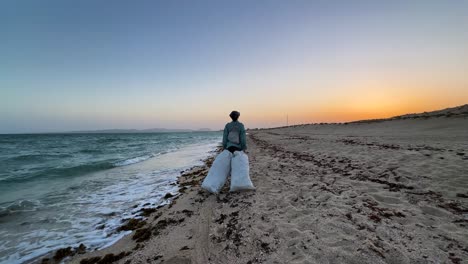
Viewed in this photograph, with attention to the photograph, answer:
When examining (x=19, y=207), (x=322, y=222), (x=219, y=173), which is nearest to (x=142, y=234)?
(x=219, y=173)

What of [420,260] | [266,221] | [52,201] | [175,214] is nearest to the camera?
[420,260]

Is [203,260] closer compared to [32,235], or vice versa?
[203,260]

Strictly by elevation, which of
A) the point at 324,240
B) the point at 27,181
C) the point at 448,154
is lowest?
the point at 27,181

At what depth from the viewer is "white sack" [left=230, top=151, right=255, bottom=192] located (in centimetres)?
641

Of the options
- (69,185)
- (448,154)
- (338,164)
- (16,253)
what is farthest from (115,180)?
(448,154)

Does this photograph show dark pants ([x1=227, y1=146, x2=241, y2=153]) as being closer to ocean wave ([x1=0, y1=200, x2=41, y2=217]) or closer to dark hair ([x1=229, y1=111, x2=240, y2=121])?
dark hair ([x1=229, y1=111, x2=240, y2=121])

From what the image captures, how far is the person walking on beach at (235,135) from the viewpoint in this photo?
7121 mm

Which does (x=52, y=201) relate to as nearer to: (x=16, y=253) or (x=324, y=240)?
(x=16, y=253)

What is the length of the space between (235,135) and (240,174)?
1.28 m

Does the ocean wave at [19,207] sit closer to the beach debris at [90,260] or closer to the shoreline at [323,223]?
the shoreline at [323,223]

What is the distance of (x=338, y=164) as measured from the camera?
8.88m

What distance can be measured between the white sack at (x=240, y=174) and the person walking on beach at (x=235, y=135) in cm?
38

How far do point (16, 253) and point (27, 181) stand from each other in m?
10.1

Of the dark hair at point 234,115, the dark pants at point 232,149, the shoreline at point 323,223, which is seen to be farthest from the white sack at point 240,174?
the dark hair at point 234,115
